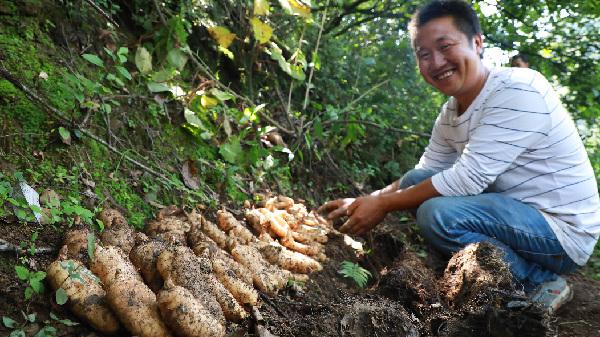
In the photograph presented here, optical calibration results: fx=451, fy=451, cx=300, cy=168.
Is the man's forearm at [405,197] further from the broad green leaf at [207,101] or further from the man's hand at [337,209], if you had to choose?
the broad green leaf at [207,101]

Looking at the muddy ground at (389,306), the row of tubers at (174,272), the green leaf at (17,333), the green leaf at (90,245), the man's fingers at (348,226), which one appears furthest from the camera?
the man's fingers at (348,226)

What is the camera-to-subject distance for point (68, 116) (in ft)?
11.7

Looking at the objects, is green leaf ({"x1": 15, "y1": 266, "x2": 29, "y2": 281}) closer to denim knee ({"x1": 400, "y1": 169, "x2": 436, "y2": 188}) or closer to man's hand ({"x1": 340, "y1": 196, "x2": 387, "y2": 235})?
man's hand ({"x1": 340, "y1": 196, "x2": 387, "y2": 235})

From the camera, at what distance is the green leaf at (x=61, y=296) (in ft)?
7.14

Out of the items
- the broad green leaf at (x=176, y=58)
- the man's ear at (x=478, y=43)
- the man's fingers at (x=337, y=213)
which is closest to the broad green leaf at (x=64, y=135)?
the broad green leaf at (x=176, y=58)

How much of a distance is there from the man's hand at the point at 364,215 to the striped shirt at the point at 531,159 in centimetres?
55

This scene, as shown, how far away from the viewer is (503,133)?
3.69m

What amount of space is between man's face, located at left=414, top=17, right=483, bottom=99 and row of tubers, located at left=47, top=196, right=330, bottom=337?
189 cm

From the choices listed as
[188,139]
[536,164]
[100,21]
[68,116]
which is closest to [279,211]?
[188,139]

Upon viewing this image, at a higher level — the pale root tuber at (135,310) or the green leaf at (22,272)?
the green leaf at (22,272)

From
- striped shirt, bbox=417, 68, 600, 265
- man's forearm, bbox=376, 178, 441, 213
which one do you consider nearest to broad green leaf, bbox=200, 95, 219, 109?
man's forearm, bbox=376, 178, 441, 213

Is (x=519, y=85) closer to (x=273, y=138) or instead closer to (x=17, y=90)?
(x=273, y=138)

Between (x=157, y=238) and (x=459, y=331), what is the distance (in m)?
1.95

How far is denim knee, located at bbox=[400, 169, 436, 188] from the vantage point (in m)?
4.93
